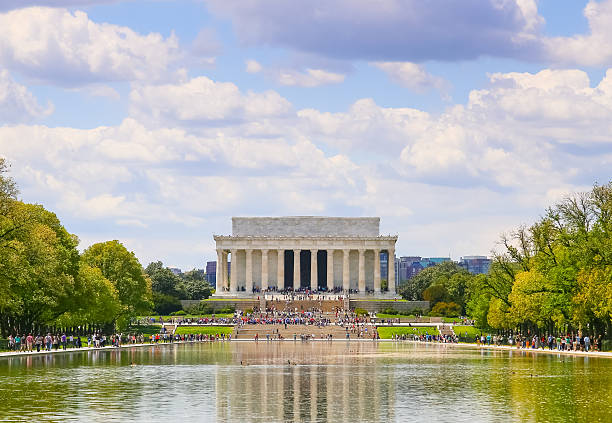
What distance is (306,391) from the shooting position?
3625cm

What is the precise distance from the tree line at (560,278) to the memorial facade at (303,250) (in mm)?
68976

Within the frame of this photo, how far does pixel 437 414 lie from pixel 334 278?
14504 cm

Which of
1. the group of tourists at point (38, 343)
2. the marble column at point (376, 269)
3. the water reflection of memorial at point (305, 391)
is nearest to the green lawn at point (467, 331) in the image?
the group of tourists at point (38, 343)

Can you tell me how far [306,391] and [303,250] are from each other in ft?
461

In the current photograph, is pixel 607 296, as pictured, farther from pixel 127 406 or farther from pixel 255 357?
pixel 127 406

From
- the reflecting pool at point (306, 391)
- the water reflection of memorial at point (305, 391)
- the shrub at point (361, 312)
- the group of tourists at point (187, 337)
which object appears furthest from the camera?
the shrub at point (361, 312)

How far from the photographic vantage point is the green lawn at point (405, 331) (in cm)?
11488

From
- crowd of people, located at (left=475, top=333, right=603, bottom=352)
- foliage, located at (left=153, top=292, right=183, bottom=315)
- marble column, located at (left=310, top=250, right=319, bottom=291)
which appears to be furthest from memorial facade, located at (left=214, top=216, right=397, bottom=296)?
crowd of people, located at (left=475, top=333, right=603, bottom=352)

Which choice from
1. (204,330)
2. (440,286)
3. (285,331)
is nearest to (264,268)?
(440,286)

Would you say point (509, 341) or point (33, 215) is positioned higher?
point (33, 215)

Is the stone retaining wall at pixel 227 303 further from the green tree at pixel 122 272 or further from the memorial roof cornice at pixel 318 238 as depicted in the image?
the green tree at pixel 122 272

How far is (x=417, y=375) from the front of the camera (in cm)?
4544

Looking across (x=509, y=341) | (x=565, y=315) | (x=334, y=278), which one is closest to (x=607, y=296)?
(x=565, y=315)

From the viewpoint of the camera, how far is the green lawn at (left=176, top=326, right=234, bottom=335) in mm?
114250
